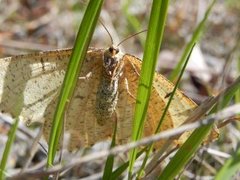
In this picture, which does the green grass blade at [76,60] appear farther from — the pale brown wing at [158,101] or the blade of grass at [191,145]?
the pale brown wing at [158,101]

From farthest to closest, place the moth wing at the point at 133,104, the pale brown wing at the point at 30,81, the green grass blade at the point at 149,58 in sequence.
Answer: the moth wing at the point at 133,104
the pale brown wing at the point at 30,81
the green grass blade at the point at 149,58

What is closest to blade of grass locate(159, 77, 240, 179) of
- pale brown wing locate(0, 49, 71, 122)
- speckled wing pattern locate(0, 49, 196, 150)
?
speckled wing pattern locate(0, 49, 196, 150)

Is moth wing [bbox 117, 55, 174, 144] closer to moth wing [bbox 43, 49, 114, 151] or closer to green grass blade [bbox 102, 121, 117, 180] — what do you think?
moth wing [bbox 43, 49, 114, 151]

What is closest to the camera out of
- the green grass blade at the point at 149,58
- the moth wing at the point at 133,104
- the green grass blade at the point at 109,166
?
the green grass blade at the point at 149,58

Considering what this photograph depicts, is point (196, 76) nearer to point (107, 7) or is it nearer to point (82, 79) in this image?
point (107, 7)

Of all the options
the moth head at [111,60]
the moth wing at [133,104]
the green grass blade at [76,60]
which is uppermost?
the moth head at [111,60]

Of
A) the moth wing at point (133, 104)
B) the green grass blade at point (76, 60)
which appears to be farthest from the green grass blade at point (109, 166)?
the moth wing at point (133, 104)
